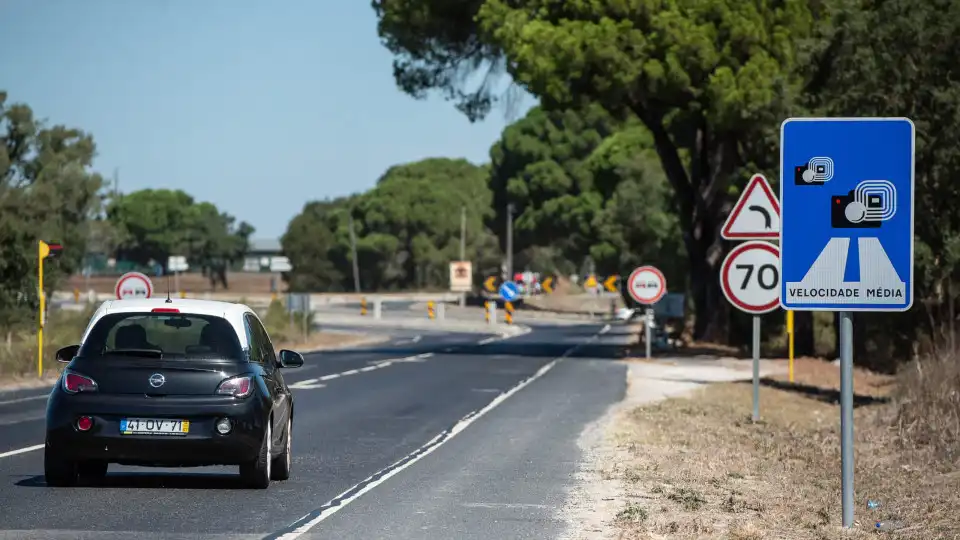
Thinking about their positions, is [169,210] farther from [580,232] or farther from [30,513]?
[30,513]

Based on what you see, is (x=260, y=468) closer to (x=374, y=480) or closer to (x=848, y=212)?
(x=374, y=480)

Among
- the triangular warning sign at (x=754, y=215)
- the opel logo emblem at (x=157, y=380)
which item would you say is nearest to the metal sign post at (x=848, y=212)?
the opel logo emblem at (x=157, y=380)

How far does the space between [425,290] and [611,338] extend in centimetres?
7244

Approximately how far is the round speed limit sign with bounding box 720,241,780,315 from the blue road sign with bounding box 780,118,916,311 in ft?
31.2

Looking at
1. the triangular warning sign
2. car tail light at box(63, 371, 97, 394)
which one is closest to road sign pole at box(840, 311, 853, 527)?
car tail light at box(63, 371, 97, 394)

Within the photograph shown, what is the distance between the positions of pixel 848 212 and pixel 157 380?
223 inches

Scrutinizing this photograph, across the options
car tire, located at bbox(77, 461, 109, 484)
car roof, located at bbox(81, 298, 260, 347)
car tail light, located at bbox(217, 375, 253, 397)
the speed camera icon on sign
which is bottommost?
car tire, located at bbox(77, 461, 109, 484)

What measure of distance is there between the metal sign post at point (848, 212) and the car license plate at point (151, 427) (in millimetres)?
5064

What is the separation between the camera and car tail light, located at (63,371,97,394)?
1287cm

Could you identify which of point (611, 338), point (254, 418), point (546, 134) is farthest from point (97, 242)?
point (254, 418)

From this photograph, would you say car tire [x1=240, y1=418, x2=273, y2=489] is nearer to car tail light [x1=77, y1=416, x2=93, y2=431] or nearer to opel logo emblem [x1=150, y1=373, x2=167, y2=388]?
opel logo emblem [x1=150, y1=373, x2=167, y2=388]

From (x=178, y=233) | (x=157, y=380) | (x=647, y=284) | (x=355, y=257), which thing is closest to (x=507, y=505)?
(x=157, y=380)

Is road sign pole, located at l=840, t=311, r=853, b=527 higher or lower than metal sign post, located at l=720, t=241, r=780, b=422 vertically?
lower

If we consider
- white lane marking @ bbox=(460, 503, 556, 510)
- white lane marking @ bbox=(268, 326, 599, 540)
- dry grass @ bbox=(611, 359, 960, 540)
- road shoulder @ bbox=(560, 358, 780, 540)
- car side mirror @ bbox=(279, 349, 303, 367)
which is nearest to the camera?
white lane marking @ bbox=(268, 326, 599, 540)
